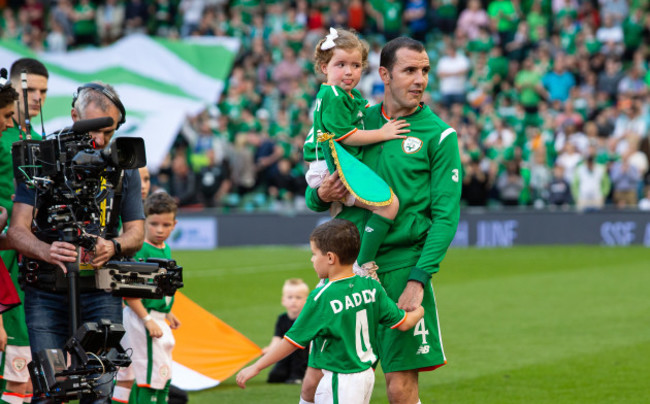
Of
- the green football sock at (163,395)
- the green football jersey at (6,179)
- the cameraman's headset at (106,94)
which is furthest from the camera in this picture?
the green football sock at (163,395)

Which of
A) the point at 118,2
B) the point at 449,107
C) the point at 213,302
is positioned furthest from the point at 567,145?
the point at 118,2

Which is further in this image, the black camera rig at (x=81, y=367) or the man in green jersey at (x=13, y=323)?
the man in green jersey at (x=13, y=323)

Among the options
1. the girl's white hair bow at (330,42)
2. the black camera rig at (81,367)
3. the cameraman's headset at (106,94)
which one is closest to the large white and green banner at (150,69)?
the cameraman's headset at (106,94)

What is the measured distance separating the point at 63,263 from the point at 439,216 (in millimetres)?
1979

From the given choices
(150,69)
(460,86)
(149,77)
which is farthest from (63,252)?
(460,86)

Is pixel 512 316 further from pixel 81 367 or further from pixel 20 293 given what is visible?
pixel 81 367

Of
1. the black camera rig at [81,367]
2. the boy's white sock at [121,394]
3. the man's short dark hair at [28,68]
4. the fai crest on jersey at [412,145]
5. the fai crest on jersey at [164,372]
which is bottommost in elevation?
the boy's white sock at [121,394]

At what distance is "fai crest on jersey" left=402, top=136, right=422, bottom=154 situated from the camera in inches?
222

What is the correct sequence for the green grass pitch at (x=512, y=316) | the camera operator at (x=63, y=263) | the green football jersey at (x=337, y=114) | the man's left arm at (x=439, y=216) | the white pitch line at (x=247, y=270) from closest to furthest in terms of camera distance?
the man's left arm at (x=439, y=216)
the camera operator at (x=63, y=263)
the green football jersey at (x=337, y=114)
the green grass pitch at (x=512, y=316)
the white pitch line at (x=247, y=270)

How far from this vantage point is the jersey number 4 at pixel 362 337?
17.7 feet

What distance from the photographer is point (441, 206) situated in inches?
219

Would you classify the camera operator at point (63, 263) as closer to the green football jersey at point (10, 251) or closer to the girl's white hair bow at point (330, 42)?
the green football jersey at point (10, 251)

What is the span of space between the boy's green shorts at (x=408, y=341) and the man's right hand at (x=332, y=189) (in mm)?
497

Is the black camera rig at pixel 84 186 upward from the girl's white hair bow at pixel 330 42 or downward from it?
downward
